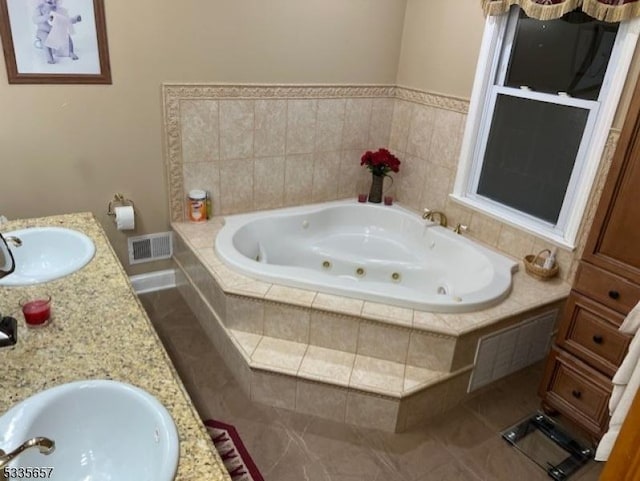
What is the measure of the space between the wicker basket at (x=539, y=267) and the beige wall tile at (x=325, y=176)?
1.48 meters

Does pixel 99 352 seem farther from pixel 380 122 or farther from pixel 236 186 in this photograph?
pixel 380 122

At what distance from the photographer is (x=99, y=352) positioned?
129cm

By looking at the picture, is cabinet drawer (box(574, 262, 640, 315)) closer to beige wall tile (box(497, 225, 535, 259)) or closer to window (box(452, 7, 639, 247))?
window (box(452, 7, 639, 247))

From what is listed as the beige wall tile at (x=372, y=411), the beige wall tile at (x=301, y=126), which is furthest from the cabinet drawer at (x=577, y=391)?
the beige wall tile at (x=301, y=126)

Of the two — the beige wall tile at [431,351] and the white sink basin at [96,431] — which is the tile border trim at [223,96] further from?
the white sink basin at [96,431]

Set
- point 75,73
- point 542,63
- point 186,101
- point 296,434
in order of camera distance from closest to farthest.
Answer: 1. point 296,434
2. point 75,73
3. point 542,63
4. point 186,101

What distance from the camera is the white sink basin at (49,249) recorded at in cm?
184

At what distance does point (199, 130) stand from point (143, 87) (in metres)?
0.41

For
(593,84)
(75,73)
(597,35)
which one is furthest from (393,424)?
(75,73)

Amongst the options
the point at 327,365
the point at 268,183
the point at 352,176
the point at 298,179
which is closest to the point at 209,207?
the point at 268,183

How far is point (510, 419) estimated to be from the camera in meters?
2.29

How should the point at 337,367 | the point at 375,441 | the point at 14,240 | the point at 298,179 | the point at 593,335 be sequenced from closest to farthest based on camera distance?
the point at 14,240
the point at 593,335
the point at 375,441
the point at 337,367
the point at 298,179

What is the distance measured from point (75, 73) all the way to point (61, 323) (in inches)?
65.4

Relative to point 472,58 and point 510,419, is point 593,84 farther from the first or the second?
point 510,419
